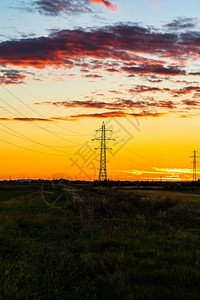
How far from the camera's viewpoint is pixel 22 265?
28.1 ft

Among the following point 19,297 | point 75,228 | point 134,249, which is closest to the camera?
point 19,297

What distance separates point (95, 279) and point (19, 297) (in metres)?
1.76

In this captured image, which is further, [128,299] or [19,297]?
[19,297]

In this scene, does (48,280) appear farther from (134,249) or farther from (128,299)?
(134,249)

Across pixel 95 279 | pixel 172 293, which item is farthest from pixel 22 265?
pixel 172 293

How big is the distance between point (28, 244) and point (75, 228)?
3363 millimetres

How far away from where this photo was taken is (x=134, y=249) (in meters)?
9.95

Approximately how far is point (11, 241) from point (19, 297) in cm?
512

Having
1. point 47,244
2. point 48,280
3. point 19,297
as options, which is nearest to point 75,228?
point 47,244

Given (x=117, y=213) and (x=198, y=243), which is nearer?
(x=198, y=243)

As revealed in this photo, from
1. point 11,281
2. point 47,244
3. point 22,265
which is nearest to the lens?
point 11,281

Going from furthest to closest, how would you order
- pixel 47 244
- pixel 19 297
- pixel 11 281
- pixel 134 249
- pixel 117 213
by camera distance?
pixel 117 213, pixel 47 244, pixel 134 249, pixel 11 281, pixel 19 297

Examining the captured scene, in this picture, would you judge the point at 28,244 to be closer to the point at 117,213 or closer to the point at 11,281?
the point at 11,281

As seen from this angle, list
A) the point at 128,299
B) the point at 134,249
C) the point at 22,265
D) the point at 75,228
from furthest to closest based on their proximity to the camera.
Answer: the point at 75,228
the point at 134,249
the point at 22,265
the point at 128,299
